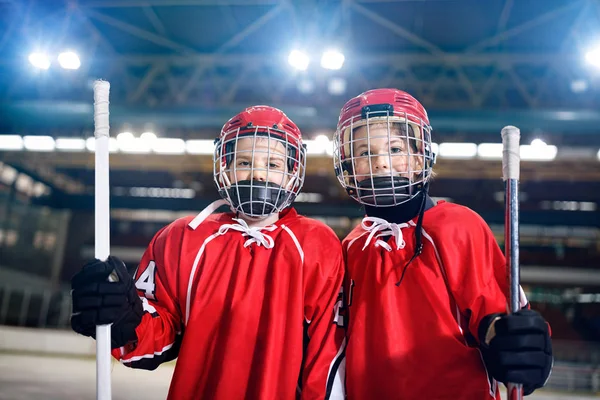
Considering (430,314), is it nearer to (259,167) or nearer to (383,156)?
(383,156)

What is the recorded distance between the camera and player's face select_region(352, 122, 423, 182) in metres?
1.37

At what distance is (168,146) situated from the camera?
7551 millimetres

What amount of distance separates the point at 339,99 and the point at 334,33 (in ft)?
4.53

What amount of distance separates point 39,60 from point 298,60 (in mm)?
2587

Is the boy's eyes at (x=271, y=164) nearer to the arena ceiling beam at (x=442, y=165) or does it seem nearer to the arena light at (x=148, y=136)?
the arena ceiling beam at (x=442, y=165)

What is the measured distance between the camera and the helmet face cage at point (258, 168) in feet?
4.66

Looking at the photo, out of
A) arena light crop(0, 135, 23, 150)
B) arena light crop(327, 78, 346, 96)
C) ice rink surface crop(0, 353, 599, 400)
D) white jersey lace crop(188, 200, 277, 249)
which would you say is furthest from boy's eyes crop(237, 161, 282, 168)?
arena light crop(0, 135, 23, 150)

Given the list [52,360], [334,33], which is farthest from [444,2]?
[52,360]

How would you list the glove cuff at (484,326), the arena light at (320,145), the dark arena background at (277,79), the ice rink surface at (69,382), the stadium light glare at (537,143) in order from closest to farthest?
the glove cuff at (484,326) < the ice rink surface at (69,382) < the dark arena background at (277,79) < the arena light at (320,145) < the stadium light glare at (537,143)

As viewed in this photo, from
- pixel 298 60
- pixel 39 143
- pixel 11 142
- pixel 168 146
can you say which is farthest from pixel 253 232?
pixel 11 142

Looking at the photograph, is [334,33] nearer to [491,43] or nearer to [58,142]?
[491,43]

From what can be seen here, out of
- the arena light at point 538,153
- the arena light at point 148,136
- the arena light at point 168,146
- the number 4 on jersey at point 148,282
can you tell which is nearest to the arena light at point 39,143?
the arena light at point 148,136

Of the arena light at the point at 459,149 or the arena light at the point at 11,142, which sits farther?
the arena light at the point at 11,142

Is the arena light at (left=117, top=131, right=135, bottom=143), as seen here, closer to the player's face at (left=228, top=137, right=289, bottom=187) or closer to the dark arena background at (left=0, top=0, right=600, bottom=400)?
the dark arena background at (left=0, top=0, right=600, bottom=400)
